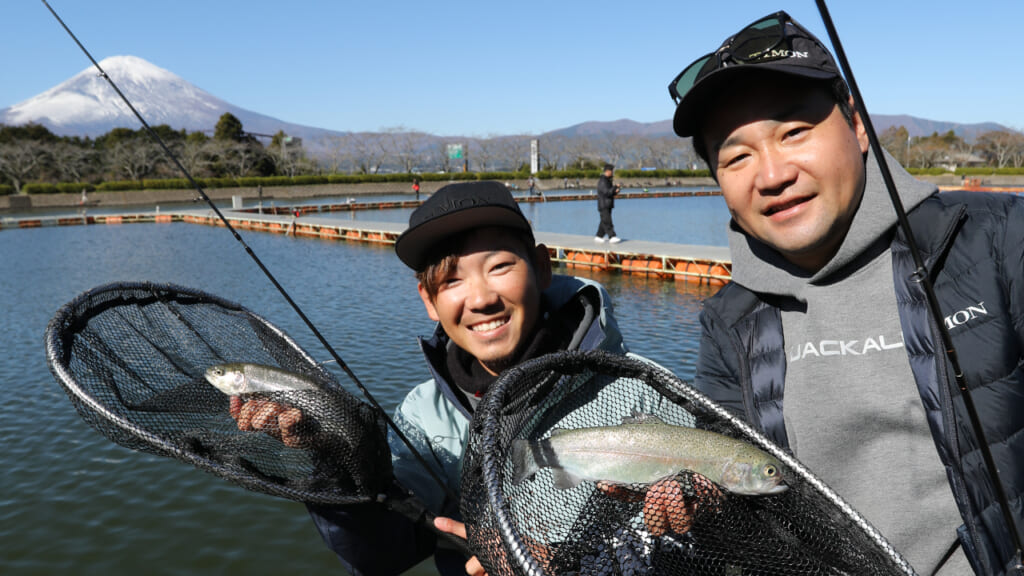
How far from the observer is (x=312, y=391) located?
235 cm

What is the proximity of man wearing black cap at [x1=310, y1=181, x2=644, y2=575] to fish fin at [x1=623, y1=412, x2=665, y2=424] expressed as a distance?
46 cm

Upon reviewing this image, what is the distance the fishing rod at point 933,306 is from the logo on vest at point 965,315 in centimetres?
6

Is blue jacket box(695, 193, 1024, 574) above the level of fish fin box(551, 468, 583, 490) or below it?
above

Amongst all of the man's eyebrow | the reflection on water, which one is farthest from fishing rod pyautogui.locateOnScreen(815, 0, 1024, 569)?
the reflection on water

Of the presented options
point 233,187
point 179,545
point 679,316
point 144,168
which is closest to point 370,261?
point 679,316

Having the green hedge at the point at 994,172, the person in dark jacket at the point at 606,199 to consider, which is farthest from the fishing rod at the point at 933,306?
the green hedge at the point at 994,172

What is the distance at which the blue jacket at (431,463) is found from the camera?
230cm

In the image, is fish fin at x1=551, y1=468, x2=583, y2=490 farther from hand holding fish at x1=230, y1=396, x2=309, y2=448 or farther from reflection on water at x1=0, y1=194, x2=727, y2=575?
reflection on water at x1=0, y1=194, x2=727, y2=575

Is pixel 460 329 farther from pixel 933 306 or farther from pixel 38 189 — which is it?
pixel 38 189

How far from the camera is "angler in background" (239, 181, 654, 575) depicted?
7.51ft

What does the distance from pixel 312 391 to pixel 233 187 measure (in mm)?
67015

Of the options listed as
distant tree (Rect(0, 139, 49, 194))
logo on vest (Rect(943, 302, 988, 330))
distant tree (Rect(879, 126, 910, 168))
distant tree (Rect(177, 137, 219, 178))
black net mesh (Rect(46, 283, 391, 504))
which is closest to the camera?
logo on vest (Rect(943, 302, 988, 330))

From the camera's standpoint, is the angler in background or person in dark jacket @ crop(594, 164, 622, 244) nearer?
the angler in background

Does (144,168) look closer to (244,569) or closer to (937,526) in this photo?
(244,569)
